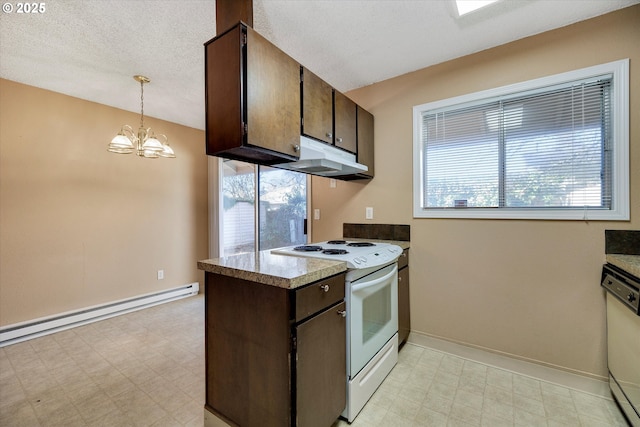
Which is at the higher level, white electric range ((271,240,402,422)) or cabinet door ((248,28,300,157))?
cabinet door ((248,28,300,157))

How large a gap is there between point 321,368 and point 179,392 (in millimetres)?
1171

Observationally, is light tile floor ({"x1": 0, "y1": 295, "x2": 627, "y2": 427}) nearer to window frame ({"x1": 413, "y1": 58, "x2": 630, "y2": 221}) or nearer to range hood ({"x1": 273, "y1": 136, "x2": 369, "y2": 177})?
window frame ({"x1": 413, "y1": 58, "x2": 630, "y2": 221})

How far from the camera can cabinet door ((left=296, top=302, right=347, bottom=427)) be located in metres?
1.22

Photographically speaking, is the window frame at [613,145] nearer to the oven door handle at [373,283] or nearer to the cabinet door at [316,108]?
the oven door handle at [373,283]

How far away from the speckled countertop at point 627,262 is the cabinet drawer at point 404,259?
1.29 metres

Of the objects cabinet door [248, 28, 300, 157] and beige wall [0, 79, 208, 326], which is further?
beige wall [0, 79, 208, 326]

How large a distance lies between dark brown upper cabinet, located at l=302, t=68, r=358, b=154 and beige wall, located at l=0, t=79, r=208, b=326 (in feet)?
8.96

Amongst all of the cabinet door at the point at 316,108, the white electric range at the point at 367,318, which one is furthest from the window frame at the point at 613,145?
the cabinet door at the point at 316,108

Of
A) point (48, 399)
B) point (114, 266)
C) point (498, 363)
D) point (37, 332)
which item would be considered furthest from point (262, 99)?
point (37, 332)

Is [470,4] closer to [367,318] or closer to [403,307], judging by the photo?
[367,318]

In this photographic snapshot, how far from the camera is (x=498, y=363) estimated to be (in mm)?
2102

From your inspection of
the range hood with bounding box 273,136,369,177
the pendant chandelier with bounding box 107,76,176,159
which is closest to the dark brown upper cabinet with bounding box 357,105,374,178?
the range hood with bounding box 273,136,369,177

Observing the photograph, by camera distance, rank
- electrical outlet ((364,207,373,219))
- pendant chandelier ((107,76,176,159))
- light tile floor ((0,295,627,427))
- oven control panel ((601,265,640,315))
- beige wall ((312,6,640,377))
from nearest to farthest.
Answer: oven control panel ((601,265,640,315)), light tile floor ((0,295,627,427)), beige wall ((312,6,640,377)), pendant chandelier ((107,76,176,159)), electrical outlet ((364,207,373,219))

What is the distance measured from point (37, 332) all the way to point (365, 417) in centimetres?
323
